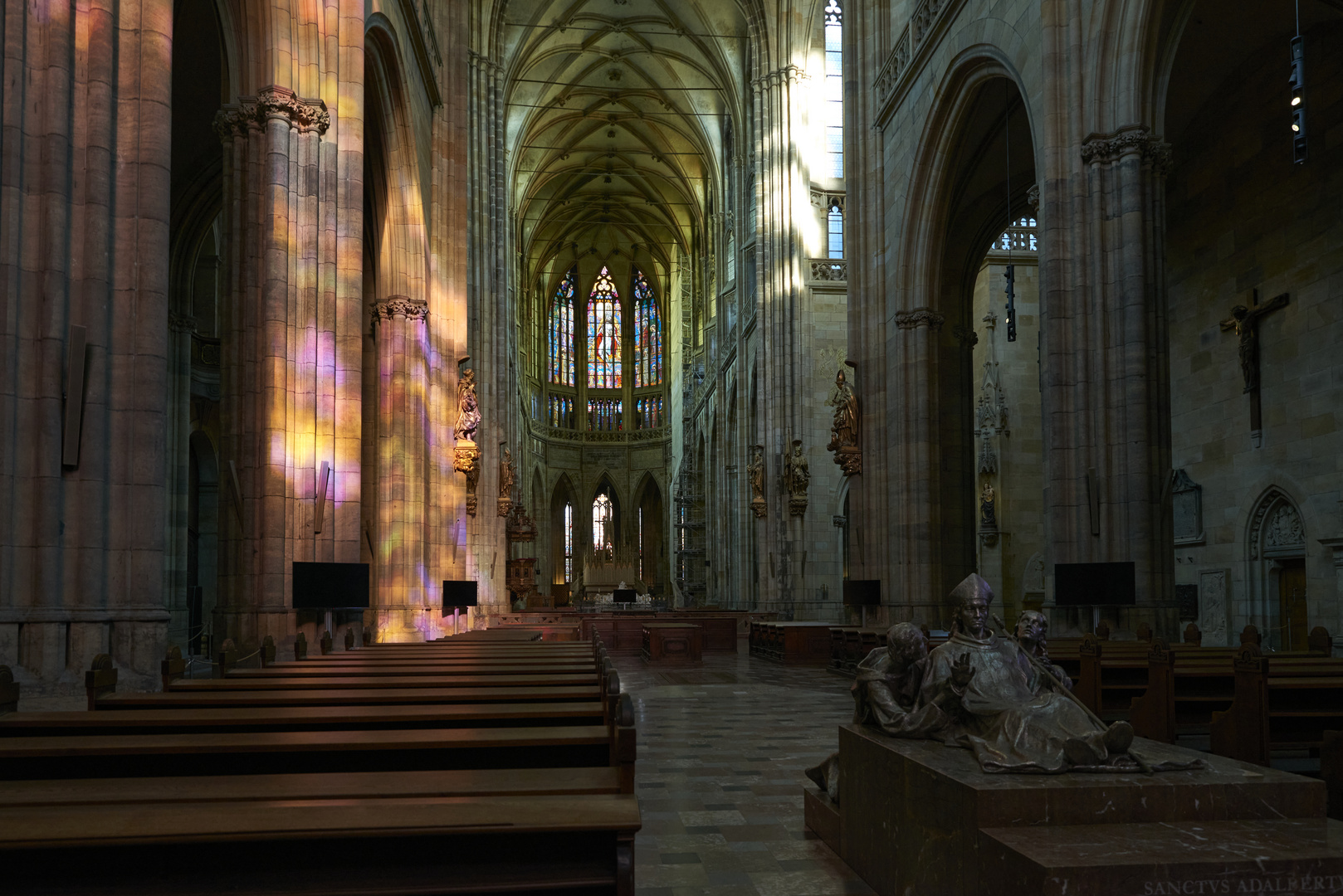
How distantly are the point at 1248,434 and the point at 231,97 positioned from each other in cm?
1501

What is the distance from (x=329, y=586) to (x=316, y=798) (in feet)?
26.5

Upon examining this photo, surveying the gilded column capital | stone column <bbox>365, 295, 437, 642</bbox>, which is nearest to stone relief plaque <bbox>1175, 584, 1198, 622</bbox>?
the gilded column capital

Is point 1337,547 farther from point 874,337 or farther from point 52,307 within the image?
point 52,307

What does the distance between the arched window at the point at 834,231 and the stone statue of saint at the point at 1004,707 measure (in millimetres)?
24940

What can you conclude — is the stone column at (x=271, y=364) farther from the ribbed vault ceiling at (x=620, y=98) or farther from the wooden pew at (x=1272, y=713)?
the ribbed vault ceiling at (x=620, y=98)

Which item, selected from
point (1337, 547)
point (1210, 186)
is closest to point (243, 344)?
point (1337, 547)

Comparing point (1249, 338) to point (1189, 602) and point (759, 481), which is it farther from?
point (759, 481)

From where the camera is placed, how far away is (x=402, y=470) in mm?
A: 16969

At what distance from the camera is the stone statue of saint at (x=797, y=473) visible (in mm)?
27000

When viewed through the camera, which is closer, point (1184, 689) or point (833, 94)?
point (1184, 689)

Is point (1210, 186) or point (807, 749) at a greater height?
point (1210, 186)

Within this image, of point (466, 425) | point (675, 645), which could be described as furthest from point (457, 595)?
point (675, 645)

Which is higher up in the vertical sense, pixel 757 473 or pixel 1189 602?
pixel 757 473

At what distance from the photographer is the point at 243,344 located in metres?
11.0
